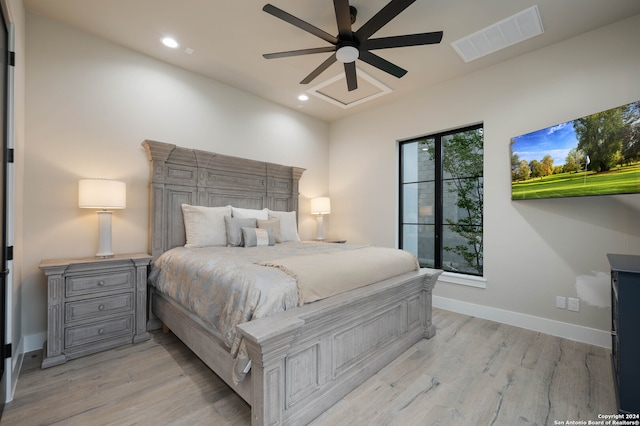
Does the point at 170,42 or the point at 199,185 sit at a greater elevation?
the point at 170,42

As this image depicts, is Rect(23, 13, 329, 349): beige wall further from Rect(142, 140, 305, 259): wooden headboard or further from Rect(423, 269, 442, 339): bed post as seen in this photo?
Rect(423, 269, 442, 339): bed post

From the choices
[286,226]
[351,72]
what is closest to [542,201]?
[351,72]

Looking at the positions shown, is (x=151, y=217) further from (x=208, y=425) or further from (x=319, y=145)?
(x=319, y=145)

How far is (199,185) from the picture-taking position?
3.49 meters

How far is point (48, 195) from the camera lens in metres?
2.63

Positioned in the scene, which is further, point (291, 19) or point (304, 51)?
point (304, 51)

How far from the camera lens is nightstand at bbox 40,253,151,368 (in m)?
2.26

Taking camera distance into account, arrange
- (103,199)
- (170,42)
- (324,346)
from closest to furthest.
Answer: (324,346), (103,199), (170,42)

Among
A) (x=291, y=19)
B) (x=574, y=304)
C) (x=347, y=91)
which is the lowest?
(x=574, y=304)

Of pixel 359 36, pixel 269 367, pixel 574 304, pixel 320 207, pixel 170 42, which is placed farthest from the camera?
pixel 320 207

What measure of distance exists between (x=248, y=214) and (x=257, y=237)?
0.49 m

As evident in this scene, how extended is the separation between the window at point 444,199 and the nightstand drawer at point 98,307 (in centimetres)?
359

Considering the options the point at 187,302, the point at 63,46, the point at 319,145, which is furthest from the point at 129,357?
the point at 319,145

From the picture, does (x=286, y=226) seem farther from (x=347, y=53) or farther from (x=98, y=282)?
(x=347, y=53)
